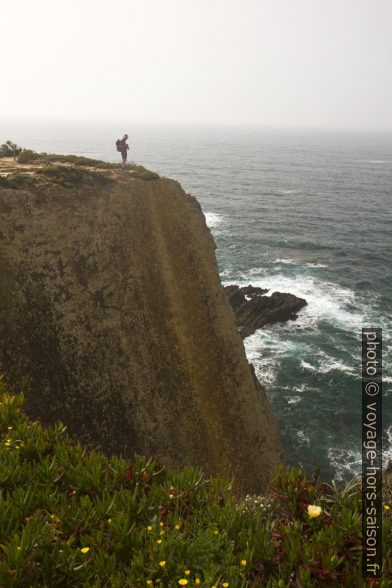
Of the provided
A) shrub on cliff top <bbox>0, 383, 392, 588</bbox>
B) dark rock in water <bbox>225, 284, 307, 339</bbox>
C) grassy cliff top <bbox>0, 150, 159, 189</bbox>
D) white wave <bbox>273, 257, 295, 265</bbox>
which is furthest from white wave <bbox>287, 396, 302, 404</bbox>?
white wave <bbox>273, 257, 295, 265</bbox>

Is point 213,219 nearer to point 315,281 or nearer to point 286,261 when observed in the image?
point 286,261

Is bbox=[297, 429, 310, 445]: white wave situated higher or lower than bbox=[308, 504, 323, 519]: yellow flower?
lower

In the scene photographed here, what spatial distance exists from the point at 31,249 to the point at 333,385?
88.6 feet

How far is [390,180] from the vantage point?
12625cm

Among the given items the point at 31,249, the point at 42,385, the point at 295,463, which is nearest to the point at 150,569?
the point at 42,385

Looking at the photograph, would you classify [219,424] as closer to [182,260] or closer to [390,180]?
[182,260]

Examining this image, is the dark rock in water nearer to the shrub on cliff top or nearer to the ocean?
the ocean

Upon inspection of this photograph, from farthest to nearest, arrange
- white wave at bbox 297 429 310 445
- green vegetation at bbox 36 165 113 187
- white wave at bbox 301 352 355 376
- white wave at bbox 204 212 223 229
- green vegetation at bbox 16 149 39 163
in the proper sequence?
1. white wave at bbox 204 212 223 229
2. white wave at bbox 301 352 355 376
3. white wave at bbox 297 429 310 445
4. green vegetation at bbox 16 149 39 163
5. green vegetation at bbox 36 165 113 187

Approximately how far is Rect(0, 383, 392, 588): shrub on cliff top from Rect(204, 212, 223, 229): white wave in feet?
223

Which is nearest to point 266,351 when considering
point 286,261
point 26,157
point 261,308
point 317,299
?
point 261,308

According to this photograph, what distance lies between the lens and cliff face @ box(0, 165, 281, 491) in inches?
612

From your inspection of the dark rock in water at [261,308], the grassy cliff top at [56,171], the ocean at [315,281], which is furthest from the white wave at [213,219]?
the grassy cliff top at [56,171]

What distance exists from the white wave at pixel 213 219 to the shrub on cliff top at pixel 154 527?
67823mm

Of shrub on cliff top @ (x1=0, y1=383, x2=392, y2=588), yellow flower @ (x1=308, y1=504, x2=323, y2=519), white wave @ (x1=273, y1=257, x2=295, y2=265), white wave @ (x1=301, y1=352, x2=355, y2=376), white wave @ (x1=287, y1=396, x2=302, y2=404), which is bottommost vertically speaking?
white wave @ (x1=287, y1=396, x2=302, y2=404)
